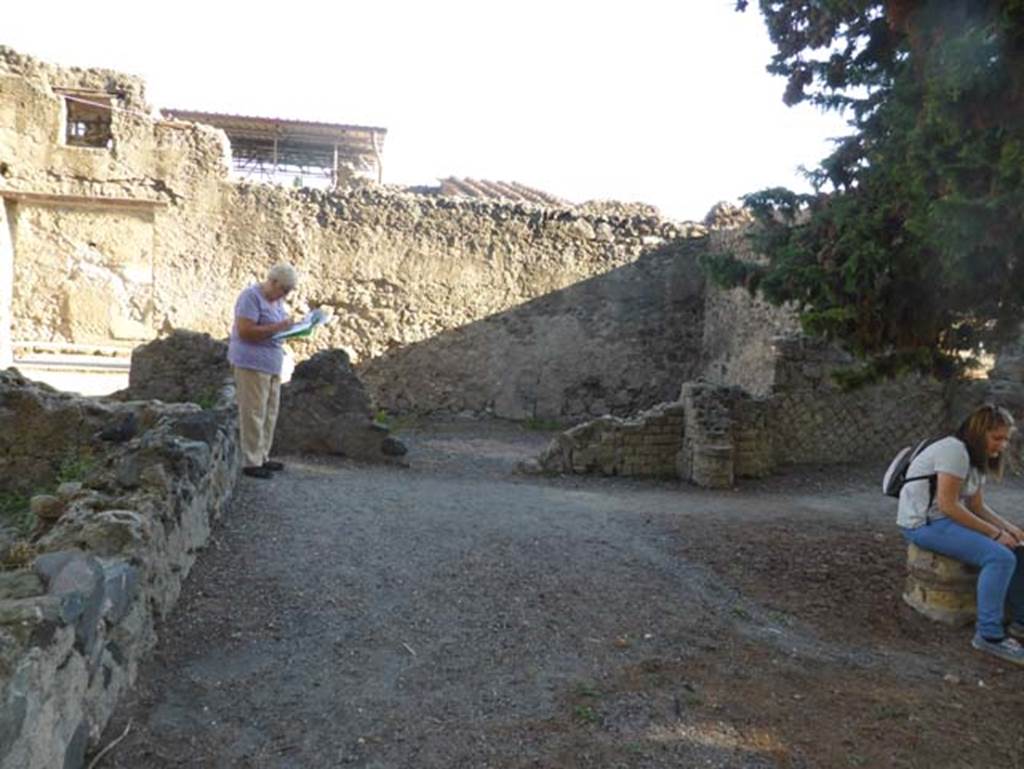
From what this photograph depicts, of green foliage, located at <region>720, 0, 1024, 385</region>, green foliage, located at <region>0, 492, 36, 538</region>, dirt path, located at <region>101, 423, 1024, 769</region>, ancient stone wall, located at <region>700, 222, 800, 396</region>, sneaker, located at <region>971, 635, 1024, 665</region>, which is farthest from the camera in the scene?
ancient stone wall, located at <region>700, 222, 800, 396</region>

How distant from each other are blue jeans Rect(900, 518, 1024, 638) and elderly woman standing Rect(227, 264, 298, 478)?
15.2 feet

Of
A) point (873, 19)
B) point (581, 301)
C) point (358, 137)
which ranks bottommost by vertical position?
point (581, 301)

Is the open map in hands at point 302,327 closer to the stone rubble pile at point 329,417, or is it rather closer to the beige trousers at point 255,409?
the beige trousers at point 255,409

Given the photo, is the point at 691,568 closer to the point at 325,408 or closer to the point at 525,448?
the point at 325,408

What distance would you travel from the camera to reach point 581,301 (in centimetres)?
1387

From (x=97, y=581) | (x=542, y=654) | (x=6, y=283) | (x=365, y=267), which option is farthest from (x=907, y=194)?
(x=6, y=283)

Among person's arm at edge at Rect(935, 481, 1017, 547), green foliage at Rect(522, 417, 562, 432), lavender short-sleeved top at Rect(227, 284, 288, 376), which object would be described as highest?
lavender short-sleeved top at Rect(227, 284, 288, 376)

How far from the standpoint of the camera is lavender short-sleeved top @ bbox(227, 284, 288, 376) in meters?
6.44

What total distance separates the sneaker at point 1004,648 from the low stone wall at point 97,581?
12.8ft

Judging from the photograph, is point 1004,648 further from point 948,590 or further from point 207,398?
point 207,398

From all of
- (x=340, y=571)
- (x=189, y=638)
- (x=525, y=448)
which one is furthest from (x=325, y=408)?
(x=189, y=638)

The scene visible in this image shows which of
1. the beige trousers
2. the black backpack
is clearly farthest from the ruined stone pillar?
the black backpack

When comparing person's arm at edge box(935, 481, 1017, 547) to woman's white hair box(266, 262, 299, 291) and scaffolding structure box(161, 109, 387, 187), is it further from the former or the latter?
scaffolding structure box(161, 109, 387, 187)

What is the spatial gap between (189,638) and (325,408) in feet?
16.9
